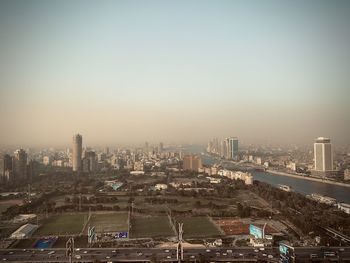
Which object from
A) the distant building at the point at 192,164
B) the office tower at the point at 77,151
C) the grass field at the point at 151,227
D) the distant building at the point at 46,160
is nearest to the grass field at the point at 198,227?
the grass field at the point at 151,227

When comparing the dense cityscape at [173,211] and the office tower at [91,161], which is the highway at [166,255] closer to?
the dense cityscape at [173,211]

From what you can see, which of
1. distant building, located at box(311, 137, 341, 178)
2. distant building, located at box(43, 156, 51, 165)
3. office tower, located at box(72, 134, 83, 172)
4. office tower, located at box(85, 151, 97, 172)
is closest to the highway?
distant building, located at box(311, 137, 341, 178)

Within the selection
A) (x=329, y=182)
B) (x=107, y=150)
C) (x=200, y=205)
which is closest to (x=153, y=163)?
(x=107, y=150)

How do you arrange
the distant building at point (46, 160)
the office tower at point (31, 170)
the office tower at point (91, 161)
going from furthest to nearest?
the distant building at point (46, 160)
the office tower at point (91, 161)
the office tower at point (31, 170)

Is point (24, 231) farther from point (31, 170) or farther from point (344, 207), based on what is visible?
point (31, 170)

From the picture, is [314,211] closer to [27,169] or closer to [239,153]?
[27,169]

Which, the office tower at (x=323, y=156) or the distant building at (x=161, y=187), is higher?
the office tower at (x=323, y=156)
